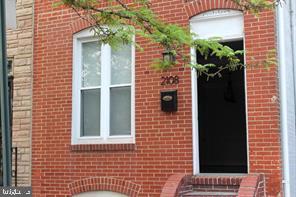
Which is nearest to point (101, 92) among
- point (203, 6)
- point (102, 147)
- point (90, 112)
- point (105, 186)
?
point (90, 112)

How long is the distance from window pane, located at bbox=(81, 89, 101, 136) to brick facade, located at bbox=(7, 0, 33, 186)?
3.98 feet

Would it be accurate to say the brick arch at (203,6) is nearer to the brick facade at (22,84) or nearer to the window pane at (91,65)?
the window pane at (91,65)

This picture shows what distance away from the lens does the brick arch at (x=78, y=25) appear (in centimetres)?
1005

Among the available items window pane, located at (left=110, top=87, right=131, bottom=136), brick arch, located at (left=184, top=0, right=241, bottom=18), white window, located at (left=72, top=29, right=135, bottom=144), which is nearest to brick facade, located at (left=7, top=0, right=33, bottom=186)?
white window, located at (left=72, top=29, right=135, bottom=144)

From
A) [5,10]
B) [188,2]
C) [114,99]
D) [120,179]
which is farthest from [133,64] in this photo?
[5,10]

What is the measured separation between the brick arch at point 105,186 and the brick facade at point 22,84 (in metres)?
1.22

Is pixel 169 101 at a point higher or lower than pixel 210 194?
higher

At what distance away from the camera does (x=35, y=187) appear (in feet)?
33.8

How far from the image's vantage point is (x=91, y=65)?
10.2 m

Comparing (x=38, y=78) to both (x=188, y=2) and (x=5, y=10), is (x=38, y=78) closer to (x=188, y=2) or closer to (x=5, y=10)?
(x=188, y=2)

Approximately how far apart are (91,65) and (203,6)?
2672 millimetres

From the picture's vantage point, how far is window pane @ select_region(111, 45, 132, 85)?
9.79 metres

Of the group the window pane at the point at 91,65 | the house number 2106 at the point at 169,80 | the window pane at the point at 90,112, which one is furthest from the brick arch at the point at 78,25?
the house number 2106 at the point at 169,80

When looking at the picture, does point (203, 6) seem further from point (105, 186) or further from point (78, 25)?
point (105, 186)
